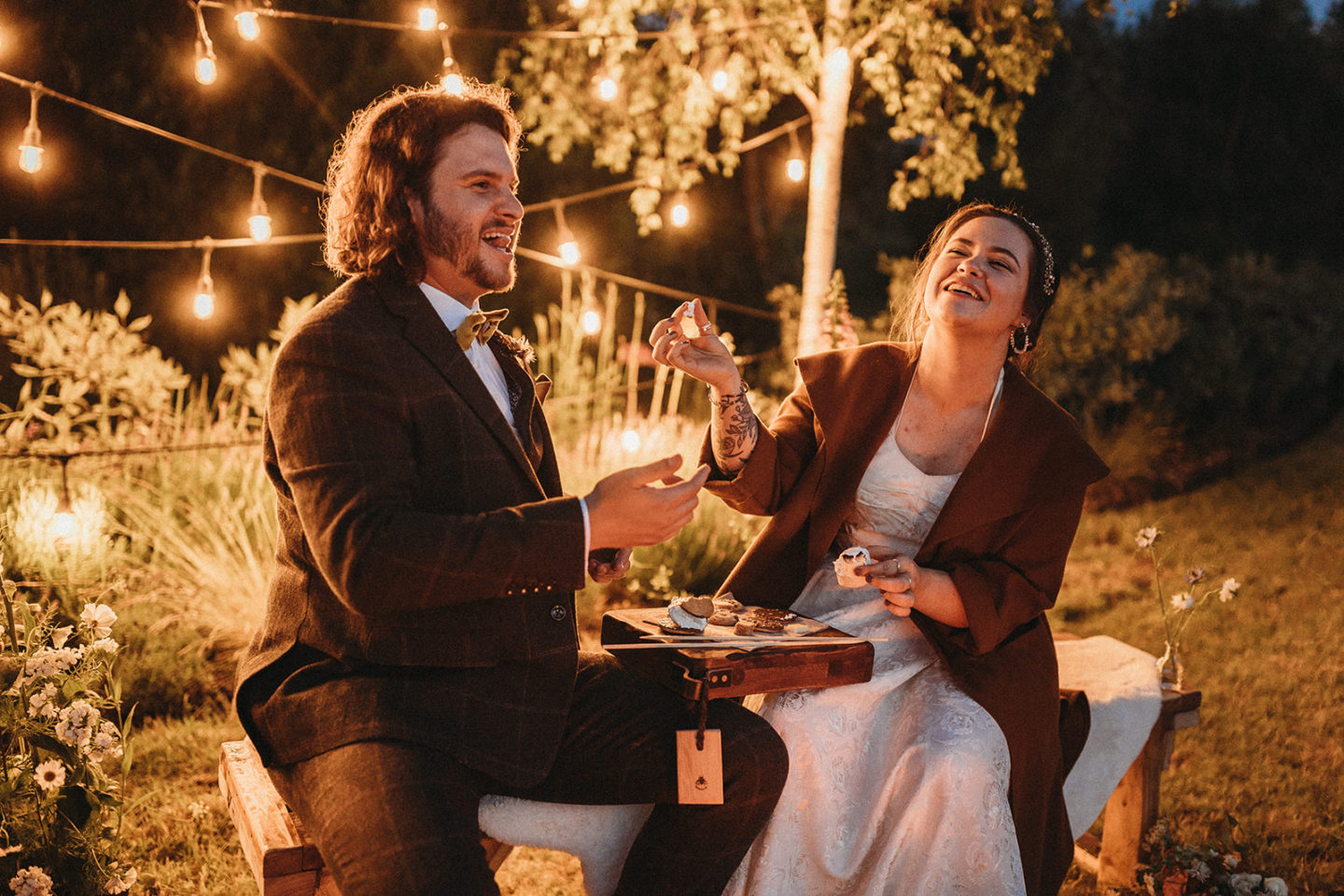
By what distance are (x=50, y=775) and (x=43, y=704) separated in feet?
0.54

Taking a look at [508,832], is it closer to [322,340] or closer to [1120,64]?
[322,340]

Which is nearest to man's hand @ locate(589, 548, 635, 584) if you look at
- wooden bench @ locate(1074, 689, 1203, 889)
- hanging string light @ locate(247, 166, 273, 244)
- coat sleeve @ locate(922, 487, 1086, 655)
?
coat sleeve @ locate(922, 487, 1086, 655)

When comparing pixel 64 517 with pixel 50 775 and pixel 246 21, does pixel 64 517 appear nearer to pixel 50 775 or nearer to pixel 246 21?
pixel 246 21

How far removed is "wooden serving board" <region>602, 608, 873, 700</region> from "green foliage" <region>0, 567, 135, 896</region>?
47.1 inches

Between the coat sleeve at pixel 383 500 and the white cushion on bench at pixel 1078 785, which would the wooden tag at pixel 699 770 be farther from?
the coat sleeve at pixel 383 500

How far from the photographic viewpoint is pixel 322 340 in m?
2.07

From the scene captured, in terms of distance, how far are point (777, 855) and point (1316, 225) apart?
14.9 metres

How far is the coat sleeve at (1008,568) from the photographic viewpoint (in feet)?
8.88

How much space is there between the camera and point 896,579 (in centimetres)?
262

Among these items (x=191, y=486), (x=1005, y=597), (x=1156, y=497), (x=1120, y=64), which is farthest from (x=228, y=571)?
(x=1120, y=64)

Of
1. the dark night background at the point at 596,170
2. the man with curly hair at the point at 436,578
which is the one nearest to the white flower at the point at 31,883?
the man with curly hair at the point at 436,578

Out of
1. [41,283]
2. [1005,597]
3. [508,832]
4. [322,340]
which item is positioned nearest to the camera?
[322,340]

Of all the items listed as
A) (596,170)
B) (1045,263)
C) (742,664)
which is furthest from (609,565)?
(596,170)

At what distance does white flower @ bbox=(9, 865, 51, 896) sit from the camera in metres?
2.40
